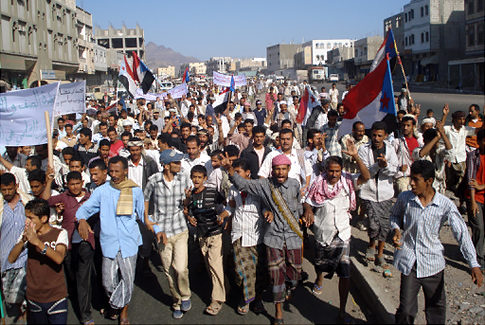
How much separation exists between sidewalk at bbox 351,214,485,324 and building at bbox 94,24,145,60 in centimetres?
9906

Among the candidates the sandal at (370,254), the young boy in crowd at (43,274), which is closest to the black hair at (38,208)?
the young boy in crowd at (43,274)

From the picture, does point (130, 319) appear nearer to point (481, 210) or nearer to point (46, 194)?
point (46, 194)

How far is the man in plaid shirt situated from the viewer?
15.7 ft

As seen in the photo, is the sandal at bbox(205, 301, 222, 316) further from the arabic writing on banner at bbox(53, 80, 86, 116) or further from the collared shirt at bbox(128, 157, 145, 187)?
the arabic writing on banner at bbox(53, 80, 86, 116)

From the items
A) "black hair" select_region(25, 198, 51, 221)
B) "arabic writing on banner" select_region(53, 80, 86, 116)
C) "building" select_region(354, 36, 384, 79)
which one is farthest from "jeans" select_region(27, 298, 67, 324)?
"building" select_region(354, 36, 384, 79)

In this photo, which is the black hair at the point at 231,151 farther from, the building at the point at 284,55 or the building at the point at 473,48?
the building at the point at 284,55

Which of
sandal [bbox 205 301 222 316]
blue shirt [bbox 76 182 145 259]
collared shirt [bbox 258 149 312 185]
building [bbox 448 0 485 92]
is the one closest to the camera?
blue shirt [bbox 76 182 145 259]

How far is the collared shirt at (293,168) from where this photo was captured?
5393 millimetres

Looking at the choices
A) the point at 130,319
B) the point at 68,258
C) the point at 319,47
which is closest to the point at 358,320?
the point at 130,319

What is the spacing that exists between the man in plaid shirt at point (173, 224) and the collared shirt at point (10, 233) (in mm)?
1262

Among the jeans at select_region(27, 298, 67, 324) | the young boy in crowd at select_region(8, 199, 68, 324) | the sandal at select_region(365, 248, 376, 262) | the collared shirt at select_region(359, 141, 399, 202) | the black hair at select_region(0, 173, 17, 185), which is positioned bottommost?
the sandal at select_region(365, 248, 376, 262)

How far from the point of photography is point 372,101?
22.2ft

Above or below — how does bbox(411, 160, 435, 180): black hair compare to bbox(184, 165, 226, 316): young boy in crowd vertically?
above

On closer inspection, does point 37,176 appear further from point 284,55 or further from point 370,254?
point 284,55
